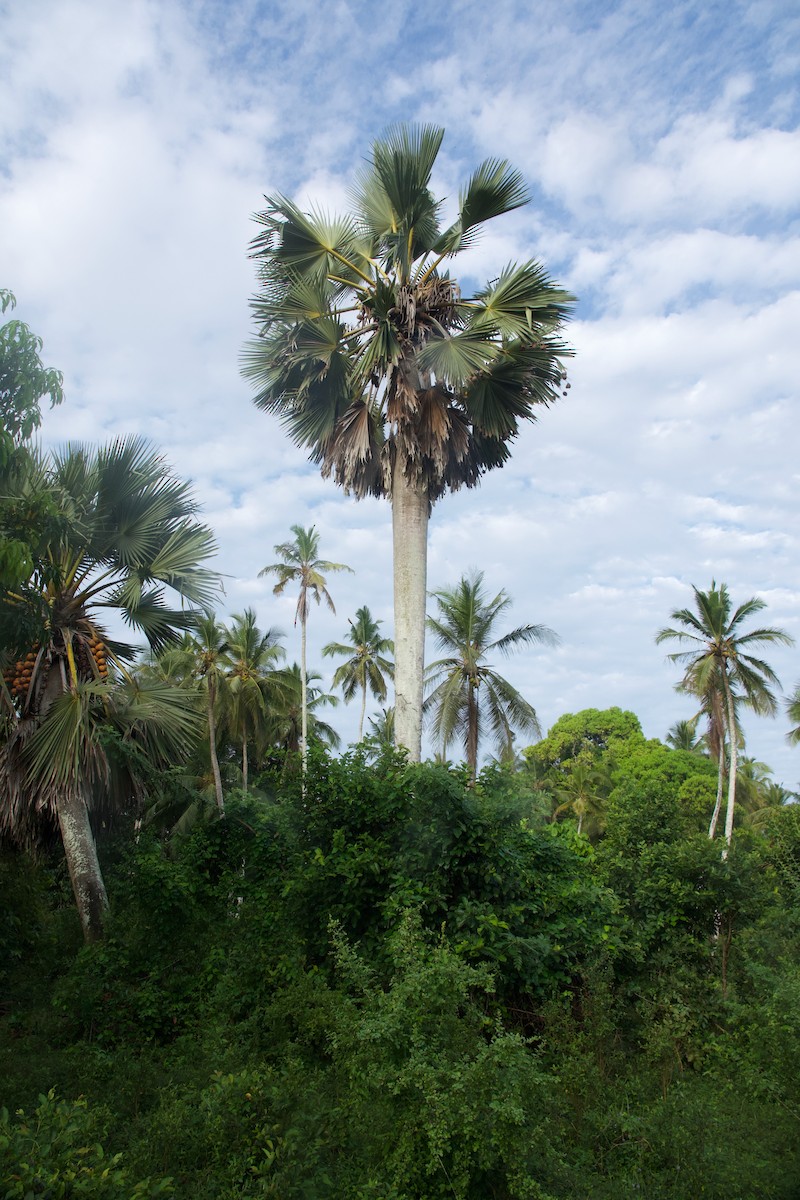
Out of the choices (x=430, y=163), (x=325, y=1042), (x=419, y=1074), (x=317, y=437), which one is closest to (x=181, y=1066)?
(x=325, y=1042)

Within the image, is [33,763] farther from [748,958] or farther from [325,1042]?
[748,958]

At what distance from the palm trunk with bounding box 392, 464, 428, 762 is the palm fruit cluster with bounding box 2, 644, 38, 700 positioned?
15.9 feet

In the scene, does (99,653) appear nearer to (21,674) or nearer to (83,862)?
(21,674)

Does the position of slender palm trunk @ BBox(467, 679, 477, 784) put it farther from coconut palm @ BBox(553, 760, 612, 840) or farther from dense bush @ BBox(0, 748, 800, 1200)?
coconut palm @ BBox(553, 760, 612, 840)

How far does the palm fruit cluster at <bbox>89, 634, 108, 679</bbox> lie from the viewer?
11.1 metres

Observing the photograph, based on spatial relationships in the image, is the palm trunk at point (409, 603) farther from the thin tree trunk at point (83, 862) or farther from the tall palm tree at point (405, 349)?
the thin tree trunk at point (83, 862)

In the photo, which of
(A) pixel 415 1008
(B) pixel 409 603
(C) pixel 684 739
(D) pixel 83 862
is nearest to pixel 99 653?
(D) pixel 83 862

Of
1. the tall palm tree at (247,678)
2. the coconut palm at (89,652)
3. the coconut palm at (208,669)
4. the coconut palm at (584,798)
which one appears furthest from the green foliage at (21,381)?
the coconut palm at (584,798)

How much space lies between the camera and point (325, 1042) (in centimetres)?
748

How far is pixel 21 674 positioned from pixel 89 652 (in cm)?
87

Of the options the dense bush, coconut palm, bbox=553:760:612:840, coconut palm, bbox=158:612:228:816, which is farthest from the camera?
coconut palm, bbox=553:760:612:840

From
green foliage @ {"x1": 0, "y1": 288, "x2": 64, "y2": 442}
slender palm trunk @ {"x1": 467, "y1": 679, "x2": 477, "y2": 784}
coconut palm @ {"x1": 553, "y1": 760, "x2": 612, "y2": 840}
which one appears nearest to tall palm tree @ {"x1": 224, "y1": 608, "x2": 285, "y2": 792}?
slender palm trunk @ {"x1": 467, "y1": 679, "x2": 477, "y2": 784}

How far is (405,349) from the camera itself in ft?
41.0

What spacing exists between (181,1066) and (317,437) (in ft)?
28.2
